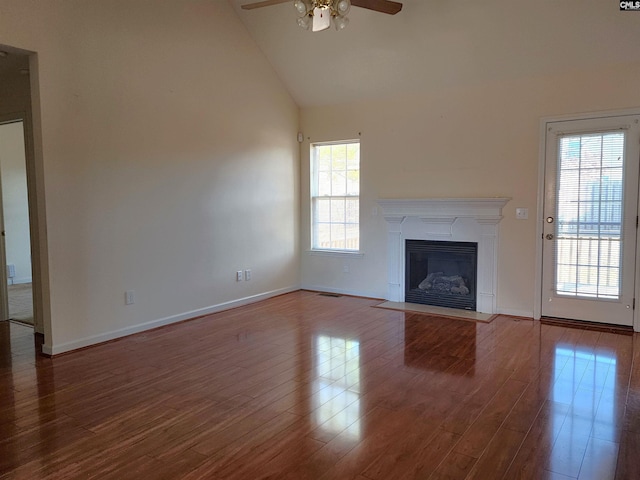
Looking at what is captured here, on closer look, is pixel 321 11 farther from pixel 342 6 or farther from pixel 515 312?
pixel 515 312

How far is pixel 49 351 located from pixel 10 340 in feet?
2.88

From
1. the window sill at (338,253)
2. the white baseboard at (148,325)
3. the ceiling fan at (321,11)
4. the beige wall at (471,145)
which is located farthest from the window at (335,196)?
the ceiling fan at (321,11)

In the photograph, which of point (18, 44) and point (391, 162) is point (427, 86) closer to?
point (391, 162)

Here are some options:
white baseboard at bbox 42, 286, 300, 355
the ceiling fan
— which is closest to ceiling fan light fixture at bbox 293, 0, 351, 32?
the ceiling fan

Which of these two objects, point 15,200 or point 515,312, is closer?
point 515,312

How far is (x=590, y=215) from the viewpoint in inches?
187

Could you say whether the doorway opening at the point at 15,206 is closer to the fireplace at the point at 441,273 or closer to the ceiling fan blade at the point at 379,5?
the fireplace at the point at 441,273

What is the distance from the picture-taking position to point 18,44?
360cm

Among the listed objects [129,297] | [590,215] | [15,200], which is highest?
[15,200]

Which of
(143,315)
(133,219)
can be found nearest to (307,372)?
(143,315)

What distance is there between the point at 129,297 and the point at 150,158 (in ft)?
4.59

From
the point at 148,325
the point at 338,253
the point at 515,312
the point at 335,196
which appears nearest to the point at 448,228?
the point at 515,312

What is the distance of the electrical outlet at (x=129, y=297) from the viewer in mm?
4496

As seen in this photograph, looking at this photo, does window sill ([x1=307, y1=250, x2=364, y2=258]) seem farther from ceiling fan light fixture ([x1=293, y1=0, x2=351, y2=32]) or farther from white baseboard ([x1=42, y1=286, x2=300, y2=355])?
ceiling fan light fixture ([x1=293, y1=0, x2=351, y2=32])
